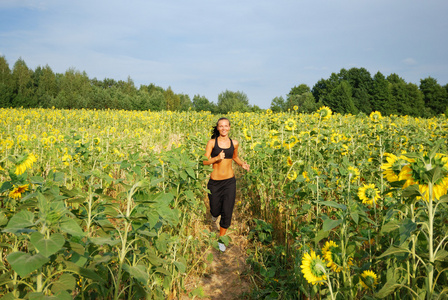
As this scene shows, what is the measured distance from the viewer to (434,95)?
45.2 meters

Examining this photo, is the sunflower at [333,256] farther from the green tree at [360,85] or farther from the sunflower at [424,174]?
the green tree at [360,85]

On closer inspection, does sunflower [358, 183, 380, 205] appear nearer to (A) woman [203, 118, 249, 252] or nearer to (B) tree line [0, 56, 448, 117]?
(A) woman [203, 118, 249, 252]

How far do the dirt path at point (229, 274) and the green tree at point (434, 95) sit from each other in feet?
158

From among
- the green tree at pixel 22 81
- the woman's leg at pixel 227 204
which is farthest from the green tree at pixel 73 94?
the woman's leg at pixel 227 204

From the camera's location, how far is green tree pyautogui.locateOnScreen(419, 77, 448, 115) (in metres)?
43.8

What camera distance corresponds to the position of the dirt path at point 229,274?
10.5ft

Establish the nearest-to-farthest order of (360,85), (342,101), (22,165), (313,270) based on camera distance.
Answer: (313,270) < (22,165) < (342,101) < (360,85)

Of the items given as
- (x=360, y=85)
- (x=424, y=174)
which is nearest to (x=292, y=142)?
(x=424, y=174)

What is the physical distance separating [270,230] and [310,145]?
1.55 metres

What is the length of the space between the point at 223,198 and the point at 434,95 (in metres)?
52.3

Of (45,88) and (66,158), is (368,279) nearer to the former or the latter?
(66,158)

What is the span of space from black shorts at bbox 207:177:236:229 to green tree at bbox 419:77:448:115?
158 ft

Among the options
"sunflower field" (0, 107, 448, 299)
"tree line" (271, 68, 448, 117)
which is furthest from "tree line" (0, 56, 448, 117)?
"sunflower field" (0, 107, 448, 299)

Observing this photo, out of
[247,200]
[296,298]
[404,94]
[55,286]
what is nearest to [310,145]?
[247,200]
